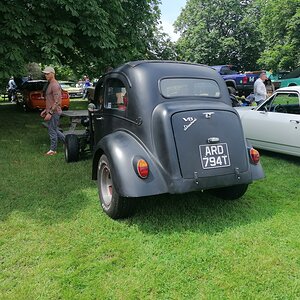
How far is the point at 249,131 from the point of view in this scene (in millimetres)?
7602

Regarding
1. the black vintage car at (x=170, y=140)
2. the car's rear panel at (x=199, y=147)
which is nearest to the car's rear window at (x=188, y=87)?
the black vintage car at (x=170, y=140)

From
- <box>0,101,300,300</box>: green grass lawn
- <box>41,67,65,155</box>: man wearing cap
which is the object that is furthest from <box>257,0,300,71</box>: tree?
<box>0,101,300,300</box>: green grass lawn

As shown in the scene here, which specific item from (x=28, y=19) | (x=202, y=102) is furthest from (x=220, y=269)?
(x=28, y=19)

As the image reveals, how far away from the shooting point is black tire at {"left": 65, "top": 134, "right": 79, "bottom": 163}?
696 cm

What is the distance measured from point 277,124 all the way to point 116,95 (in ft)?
11.5

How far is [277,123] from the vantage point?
→ 6.88 m

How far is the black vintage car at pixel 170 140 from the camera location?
12.8 ft

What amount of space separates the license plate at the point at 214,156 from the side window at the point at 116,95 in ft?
4.27

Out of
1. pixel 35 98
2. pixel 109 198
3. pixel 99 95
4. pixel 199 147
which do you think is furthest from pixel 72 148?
pixel 35 98

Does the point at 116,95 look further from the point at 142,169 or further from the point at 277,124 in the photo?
the point at 277,124

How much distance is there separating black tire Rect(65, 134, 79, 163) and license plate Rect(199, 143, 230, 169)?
3652mm

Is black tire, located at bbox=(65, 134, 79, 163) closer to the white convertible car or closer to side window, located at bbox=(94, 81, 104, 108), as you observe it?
side window, located at bbox=(94, 81, 104, 108)

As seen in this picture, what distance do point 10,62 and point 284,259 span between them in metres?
7.81

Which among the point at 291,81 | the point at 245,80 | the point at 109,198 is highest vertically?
the point at 109,198
